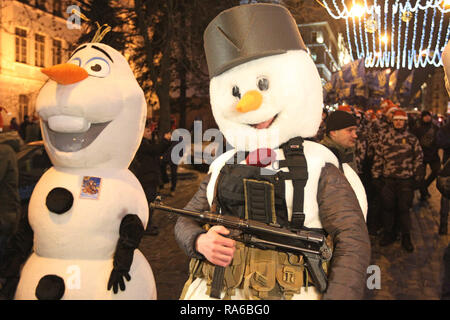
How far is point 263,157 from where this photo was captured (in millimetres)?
1854

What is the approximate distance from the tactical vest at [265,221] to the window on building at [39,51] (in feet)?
71.5

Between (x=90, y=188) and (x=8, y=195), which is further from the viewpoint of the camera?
(x=8, y=195)

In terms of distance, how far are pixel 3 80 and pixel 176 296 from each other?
61.6ft

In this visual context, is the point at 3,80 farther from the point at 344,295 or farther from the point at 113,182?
the point at 344,295

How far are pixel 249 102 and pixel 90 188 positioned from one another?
4.27 feet

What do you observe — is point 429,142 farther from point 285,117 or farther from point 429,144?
point 285,117

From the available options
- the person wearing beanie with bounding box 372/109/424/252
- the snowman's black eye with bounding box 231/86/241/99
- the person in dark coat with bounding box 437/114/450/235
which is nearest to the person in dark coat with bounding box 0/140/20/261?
the snowman's black eye with bounding box 231/86/241/99

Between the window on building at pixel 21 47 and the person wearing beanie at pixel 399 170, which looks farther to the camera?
the window on building at pixel 21 47

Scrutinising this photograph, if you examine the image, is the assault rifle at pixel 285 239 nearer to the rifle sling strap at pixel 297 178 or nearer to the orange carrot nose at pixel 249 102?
the rifle sling strap at pixel 297 178

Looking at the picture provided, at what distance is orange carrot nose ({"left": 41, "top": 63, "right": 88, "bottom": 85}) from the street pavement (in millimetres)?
1166

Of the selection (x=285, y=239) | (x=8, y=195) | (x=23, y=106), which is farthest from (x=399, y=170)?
(x=23, y=106)

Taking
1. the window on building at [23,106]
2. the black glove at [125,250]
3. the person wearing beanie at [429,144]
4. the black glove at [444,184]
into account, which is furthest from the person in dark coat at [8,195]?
the window on building at [23,106]

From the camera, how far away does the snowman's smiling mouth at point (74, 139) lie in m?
2.46

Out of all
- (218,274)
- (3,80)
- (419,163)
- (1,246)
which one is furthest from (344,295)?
(3,80)
